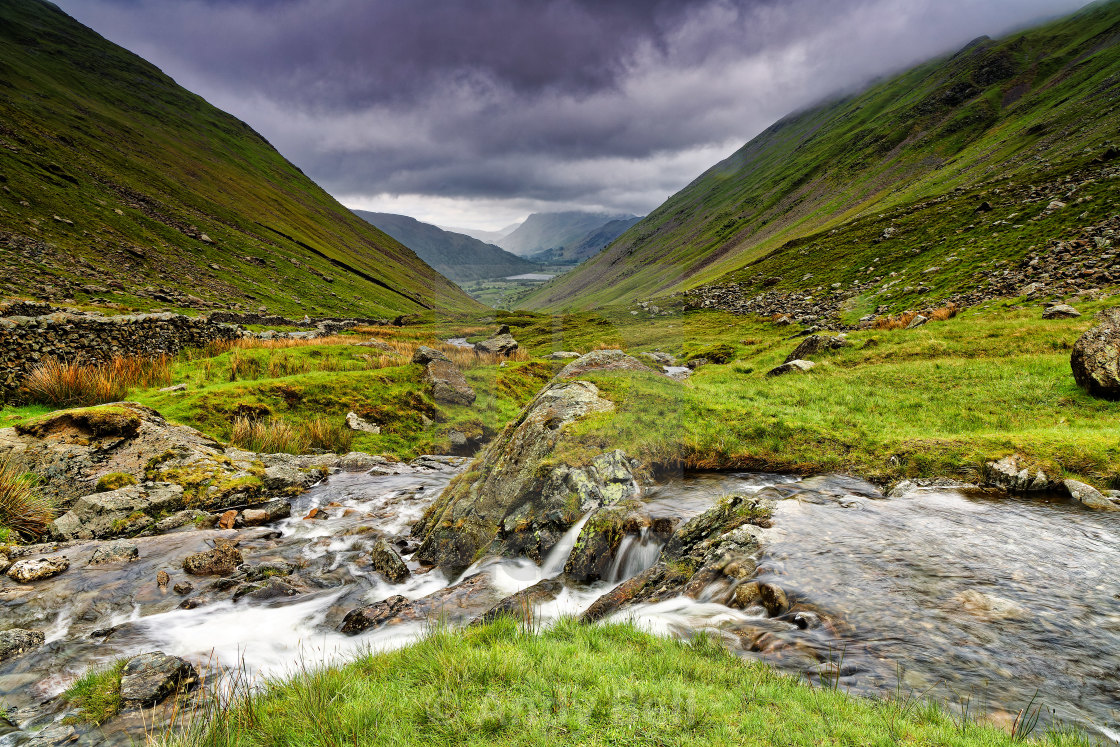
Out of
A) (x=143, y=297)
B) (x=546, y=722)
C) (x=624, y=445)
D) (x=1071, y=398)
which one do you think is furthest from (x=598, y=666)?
(x=143, y=297)

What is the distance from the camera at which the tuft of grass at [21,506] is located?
34.2ft

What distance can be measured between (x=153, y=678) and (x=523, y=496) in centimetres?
735

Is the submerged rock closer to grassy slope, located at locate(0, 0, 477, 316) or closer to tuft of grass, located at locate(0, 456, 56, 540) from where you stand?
tuft of grass, located at locate(0, 456, 56, 540)

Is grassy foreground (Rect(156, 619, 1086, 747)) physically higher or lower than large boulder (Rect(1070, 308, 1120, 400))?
lower

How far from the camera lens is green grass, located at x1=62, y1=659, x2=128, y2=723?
564 cm

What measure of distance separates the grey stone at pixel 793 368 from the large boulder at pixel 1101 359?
10015 mm

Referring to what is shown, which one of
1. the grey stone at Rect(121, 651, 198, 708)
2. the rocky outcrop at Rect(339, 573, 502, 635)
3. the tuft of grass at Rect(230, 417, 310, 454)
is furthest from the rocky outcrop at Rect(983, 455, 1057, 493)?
the tuft of grass at Rect(230, 417, 310, 454)

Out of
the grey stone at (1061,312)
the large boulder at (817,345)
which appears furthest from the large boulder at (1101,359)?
the grey stone at (1061,312)

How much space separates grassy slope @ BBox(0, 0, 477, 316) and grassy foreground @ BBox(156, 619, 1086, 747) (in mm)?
56237

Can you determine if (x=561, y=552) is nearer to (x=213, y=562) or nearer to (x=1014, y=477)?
(x=213, y=562)

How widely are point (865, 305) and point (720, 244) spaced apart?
114815 mm

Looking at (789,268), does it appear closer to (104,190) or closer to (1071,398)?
(1071,398)

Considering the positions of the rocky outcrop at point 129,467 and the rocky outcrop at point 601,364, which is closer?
the rocky outcrop at point 129,467

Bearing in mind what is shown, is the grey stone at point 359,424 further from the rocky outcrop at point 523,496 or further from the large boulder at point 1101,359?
the large boulder at point 1101,359
